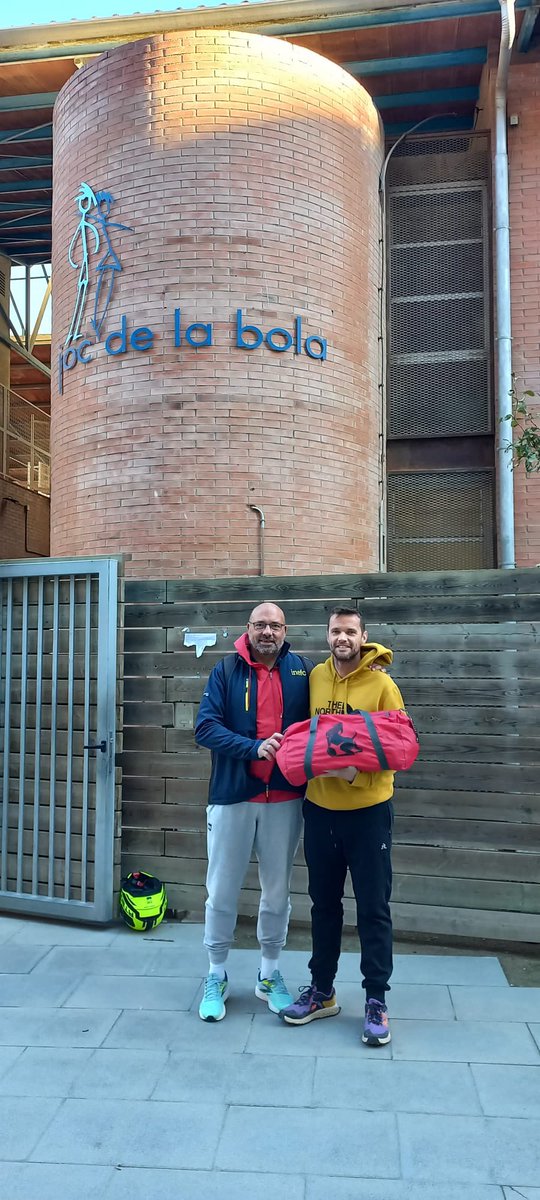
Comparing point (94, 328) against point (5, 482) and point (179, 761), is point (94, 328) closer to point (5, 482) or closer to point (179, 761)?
point (179, 761)

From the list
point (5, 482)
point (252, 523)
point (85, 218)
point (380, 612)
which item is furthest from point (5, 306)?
point (380, 612)

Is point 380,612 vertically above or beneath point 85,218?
beneath

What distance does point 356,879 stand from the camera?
3436mm

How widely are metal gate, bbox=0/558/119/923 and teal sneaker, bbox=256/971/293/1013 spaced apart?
48.6 inches

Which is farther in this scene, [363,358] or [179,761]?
[363,358]

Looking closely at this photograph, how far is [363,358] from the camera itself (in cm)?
855

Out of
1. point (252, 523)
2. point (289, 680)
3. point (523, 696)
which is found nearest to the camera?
point (289, 680)

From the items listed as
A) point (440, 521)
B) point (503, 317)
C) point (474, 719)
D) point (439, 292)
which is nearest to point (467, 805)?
point (474, 719)

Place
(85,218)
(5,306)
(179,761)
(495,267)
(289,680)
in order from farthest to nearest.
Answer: (5,306)
(495,267)
(85,218)
(179,761)
(289,680)

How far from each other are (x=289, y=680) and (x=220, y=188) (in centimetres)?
569

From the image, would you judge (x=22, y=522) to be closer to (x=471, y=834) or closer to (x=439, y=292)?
(x=439, y=292)

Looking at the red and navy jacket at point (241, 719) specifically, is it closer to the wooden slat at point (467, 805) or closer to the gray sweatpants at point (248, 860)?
the gray sweatpants at point (248, 860)

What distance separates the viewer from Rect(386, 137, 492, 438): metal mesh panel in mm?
9859

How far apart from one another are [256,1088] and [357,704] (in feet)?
4.73
